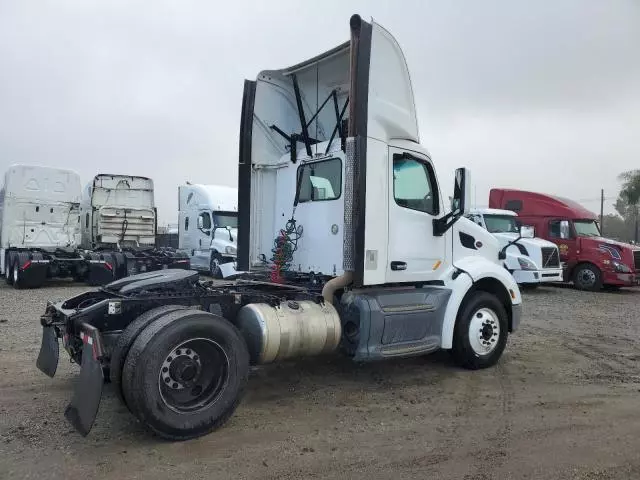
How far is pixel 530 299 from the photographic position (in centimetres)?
1459

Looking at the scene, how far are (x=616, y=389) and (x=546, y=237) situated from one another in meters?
12.6

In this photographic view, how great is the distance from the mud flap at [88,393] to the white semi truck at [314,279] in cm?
1

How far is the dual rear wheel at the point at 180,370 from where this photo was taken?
4.12 m

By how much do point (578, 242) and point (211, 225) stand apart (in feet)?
39.9

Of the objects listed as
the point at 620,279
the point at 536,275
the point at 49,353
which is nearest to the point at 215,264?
the point at 536,275

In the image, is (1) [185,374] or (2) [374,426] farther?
(2) [374,426]

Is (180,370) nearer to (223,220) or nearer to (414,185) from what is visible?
(414,185)

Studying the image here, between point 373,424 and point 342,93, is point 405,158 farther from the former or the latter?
point 373,424

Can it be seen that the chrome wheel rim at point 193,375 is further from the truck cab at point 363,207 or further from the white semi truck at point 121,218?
the white semi truck at point 121,218

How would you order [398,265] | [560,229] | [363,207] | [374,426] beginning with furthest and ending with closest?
[560,229] → [398,265] → [363,207] → [374,426]

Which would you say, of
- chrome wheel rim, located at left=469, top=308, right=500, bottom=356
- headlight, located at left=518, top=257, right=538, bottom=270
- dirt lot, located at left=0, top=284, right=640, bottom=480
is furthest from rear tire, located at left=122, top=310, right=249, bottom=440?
headlight, located at left=518, top=257, right=538, bottom=270

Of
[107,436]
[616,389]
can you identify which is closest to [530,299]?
[616,389]

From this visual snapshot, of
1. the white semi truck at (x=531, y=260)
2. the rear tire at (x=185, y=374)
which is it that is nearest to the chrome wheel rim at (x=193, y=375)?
the rear tire at (x=185, y=374)

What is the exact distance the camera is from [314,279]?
6.66 m
